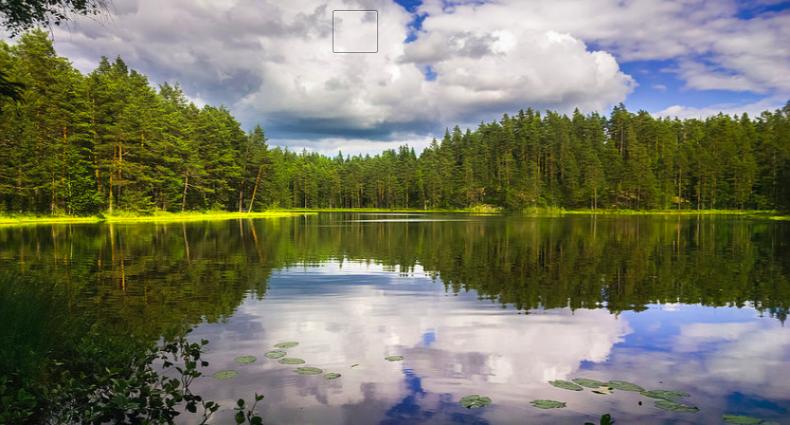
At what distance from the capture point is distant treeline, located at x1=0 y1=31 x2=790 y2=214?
59812 millimetres

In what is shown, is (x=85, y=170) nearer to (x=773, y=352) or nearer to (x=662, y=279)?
(x=662, y=279)

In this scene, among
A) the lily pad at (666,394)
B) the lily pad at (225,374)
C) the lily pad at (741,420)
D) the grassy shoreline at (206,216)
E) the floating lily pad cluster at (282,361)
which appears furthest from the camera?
the grassy shoreline at (206,216)

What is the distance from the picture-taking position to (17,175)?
182ft

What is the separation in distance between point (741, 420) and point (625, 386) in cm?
185

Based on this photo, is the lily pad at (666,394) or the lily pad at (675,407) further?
the lily pad at (666,394)

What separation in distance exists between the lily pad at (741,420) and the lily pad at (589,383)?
1.98 meters

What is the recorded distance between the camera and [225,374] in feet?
31.3

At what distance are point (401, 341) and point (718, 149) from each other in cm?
14468

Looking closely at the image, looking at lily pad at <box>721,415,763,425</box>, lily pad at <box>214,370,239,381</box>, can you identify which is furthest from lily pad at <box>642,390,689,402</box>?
lily pad at <box>214,370,239,381</box>

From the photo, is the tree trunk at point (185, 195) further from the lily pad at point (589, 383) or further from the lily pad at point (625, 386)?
the lily pad at point (625, 386)

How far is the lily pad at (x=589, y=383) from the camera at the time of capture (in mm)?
9242

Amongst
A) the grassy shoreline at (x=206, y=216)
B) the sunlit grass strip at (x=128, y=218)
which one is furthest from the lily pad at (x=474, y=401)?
the sunlit grass strip at (x=128, y=218)

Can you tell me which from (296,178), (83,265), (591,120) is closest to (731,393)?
(83,265)

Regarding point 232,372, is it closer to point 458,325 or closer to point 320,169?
point 458,325
